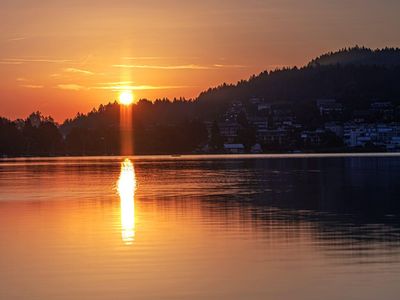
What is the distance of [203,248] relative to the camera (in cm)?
2100

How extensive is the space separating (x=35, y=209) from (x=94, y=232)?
950 cm

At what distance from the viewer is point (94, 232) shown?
24.8 metres

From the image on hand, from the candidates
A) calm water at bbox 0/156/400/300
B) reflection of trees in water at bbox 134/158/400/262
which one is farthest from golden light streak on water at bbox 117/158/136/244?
reflection of trees in water at bbox 134/158/400/262

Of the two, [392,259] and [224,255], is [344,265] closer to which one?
[392,259]

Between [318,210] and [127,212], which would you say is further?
[127,212]

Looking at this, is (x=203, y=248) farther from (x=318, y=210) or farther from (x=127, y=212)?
(x=127, y=212)

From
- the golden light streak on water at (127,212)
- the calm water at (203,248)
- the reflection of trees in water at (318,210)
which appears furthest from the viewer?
the golden light streak on water at (127,212)

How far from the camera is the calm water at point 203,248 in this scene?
15.7 m

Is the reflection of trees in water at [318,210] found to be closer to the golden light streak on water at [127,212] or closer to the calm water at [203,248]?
the calm water at [203,248]

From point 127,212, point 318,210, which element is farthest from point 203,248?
point 127,212

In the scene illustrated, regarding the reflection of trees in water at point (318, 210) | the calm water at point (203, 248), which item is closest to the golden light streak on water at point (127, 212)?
the calm water at point (203, 248)

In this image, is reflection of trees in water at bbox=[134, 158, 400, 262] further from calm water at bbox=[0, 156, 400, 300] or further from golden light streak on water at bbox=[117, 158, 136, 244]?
golden light streak on water at bbox=[117, 158, 136, 244]

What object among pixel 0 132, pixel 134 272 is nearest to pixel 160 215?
pixel 134 272

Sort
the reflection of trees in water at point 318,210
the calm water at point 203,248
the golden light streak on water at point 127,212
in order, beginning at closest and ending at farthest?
the calm water at point 203,248 → the reflection of trees in water at point 318,210 → the golden light streak on water at point 127,212
